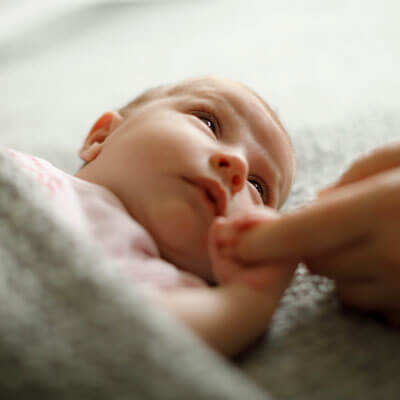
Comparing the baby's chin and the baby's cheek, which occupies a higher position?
the baby's cheek

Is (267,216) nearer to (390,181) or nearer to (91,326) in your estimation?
(390,181)

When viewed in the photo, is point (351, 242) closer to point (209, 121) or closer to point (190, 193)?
point (190, 193)

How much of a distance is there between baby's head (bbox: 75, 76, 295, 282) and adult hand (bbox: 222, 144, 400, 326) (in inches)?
6.6

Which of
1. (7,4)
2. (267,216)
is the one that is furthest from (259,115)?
(7,4)

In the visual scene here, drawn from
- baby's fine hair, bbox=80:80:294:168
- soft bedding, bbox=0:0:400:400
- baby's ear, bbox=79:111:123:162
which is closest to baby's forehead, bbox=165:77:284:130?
baby's fine hair, bbox=80:80:294:168

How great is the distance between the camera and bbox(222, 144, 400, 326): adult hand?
0.63 meters

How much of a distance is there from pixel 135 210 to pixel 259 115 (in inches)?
10.7

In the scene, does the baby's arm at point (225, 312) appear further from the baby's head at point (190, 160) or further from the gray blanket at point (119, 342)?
the baby's head at point (190, 160)

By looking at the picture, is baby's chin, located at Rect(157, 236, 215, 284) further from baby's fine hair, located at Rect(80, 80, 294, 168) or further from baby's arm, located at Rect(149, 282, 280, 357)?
baby's fine hair, located at Rect(80, 80, 294, 168)

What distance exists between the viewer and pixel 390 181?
24.9 inches

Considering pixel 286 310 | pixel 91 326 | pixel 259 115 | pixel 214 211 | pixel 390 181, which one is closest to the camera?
pixel 91 326

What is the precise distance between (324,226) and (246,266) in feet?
0.37

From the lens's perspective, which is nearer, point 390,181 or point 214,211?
point 390,181

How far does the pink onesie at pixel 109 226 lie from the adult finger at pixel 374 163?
0.23 m
